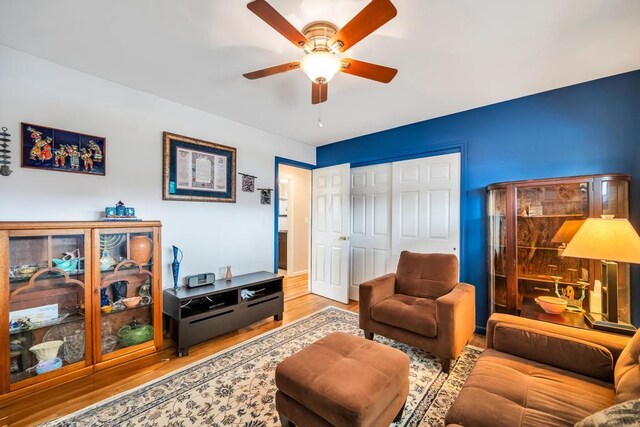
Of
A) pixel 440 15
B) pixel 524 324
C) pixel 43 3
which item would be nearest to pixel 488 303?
pixel 524 324

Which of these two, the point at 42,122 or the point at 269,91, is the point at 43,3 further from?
the point at 269,91

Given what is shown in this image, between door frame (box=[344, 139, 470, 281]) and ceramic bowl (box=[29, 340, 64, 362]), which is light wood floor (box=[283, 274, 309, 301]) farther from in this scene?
ceramic bowl (box=[29, 340, 64, 362])

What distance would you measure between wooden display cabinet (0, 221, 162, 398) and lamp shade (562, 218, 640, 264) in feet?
10.2

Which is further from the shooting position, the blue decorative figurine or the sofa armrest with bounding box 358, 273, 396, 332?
the blue decorative figurine

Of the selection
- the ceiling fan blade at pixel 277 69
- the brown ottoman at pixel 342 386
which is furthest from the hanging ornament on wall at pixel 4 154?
the brown ottoman at pixel 342 386

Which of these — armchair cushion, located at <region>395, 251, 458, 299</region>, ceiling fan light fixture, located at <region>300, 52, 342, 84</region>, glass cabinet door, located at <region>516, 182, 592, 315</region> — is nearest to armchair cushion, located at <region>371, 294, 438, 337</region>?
armchair cushion, located at <region>395, 251, 458, 299</region>

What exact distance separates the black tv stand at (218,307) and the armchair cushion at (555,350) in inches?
87.4

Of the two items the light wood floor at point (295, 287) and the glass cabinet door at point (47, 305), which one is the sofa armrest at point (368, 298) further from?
the glass cabinet door at point (47, 305)

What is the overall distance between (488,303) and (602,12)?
95.6 inches

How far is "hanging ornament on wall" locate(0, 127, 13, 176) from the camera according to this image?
189 cm

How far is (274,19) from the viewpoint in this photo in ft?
4.19

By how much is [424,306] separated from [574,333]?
3.39ft

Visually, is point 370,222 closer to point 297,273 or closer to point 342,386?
point 297,273

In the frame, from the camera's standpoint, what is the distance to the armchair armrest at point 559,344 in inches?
51.8
